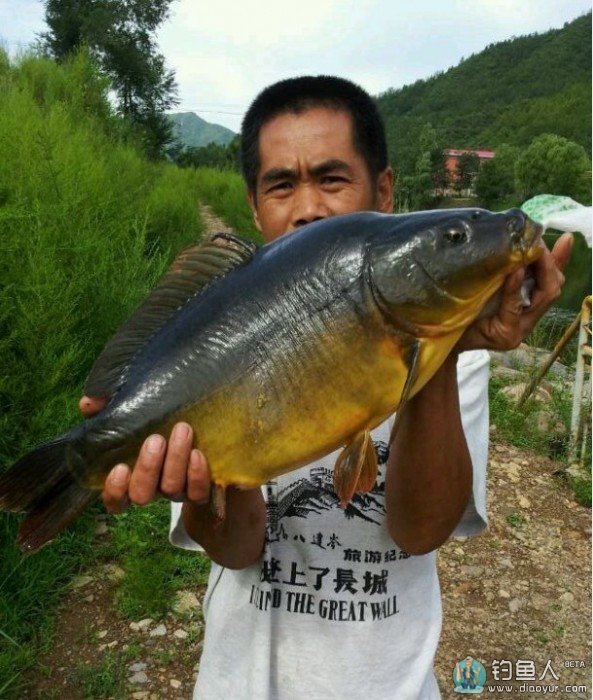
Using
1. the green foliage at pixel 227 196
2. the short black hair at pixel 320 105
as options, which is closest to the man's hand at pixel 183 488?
the short black hair at pixel 320 105

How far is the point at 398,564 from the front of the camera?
64.8 inches

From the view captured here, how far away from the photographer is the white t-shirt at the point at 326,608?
155 cm

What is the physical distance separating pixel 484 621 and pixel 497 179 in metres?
55.5

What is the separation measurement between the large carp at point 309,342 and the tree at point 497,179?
55.0m

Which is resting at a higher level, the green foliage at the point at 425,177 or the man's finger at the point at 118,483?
the green foliage at the point at 425,177

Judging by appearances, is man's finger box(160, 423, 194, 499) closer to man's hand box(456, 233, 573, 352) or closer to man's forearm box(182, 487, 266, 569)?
man's forearm box(182, 487, 266, 569)

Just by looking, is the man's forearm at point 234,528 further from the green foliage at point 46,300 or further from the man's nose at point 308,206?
the green foliage at point 46,300

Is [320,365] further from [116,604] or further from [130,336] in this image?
[116,604]

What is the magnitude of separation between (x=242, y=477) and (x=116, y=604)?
2.58 metres

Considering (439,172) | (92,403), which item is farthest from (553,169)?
(92,403)

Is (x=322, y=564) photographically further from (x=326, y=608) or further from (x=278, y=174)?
(x=278, y=174)

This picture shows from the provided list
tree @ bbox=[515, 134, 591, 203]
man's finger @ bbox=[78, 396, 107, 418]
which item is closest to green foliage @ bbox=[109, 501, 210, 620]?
man's finger @ bbox=[78, 396, 107, 418]

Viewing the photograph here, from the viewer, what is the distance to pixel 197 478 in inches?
50.4

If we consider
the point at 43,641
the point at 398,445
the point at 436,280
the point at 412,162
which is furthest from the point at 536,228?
the point at 412,162
